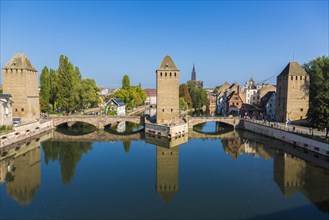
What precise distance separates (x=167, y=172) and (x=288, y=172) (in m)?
9.54

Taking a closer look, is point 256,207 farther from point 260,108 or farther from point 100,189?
point 260,108

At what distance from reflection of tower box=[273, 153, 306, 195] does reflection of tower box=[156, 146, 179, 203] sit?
726cm

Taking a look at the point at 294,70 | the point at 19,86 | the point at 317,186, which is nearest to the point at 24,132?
the point at 19,86

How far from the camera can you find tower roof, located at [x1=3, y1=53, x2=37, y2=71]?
1428 inches

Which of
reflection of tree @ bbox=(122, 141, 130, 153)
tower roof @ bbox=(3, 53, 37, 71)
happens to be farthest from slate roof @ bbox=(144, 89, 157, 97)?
reflection of tree @ bbox=(122, 141, 130, 153)

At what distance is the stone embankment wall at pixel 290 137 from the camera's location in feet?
79.7

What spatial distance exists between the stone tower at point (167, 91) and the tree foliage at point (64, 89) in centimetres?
1645

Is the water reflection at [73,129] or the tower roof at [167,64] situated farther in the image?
the water reflection at [73,129]

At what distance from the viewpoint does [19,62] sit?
121ft

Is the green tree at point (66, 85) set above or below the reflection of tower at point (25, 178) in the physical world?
above

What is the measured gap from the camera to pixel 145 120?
40.4 metres

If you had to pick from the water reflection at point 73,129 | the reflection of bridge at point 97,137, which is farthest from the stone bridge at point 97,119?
the reflection of bridge at point 97,137

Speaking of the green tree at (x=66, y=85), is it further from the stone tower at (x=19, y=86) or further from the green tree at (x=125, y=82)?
the green tree at (x=125, y=82)

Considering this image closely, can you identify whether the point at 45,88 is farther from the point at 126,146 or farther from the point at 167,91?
the point at 126,146
